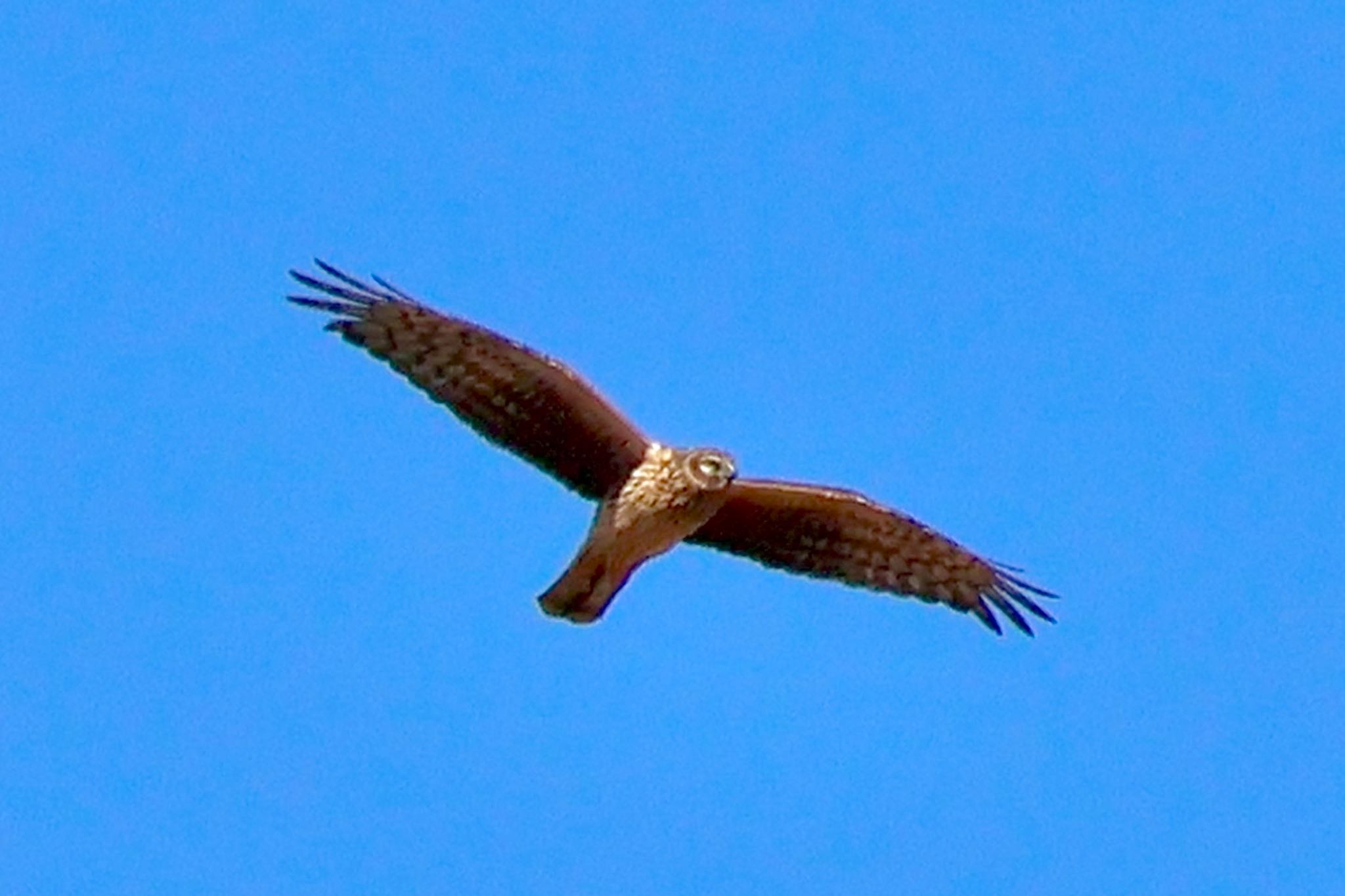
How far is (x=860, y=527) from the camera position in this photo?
20547 millimetres

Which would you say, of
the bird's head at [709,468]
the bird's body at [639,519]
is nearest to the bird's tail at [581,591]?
the bird's body at [639,519]

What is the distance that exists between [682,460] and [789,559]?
110cm

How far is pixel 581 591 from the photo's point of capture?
65.3ft

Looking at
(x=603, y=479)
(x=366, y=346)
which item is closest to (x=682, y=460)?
(x=603, y=479)

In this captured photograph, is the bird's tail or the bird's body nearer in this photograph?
the bird's body

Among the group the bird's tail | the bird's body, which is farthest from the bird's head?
the bird's tail

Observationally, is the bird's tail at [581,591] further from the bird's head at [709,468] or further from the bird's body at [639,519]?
the bird's head at [709,468]

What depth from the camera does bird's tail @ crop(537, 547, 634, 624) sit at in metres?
19.9

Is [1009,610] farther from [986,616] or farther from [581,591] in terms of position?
[581,591]

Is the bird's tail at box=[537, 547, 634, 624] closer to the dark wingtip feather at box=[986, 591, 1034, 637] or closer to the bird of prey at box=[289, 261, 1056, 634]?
the bird of prey at box=[289, 261, 1056, 634]

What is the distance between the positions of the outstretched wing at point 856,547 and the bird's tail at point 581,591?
781 millimetres

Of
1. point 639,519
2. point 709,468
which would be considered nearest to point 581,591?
point 639,519

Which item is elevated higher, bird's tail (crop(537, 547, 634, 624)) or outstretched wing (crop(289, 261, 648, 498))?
outstretched wing (crop(289, 261, 648, 498))

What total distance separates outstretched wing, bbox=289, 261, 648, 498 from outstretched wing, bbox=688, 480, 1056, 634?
728 millimetres
